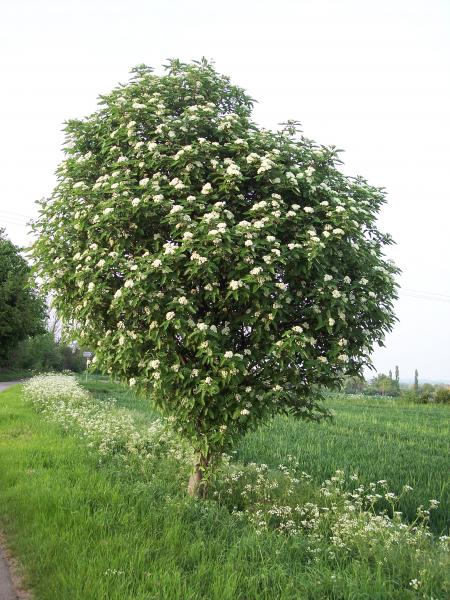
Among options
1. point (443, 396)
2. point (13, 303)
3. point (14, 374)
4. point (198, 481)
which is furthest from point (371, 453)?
point (14, 374)

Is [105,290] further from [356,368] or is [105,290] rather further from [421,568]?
[421,568]

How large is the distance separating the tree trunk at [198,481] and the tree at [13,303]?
137 feet

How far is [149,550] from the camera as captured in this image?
5.33m

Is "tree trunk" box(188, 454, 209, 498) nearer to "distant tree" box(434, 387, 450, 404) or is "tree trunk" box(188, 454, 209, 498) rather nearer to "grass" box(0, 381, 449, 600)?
"grass" box(0, 381, 449, 600)

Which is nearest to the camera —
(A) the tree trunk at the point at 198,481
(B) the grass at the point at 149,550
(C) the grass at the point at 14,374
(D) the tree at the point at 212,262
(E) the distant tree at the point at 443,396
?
(B) the grass at the point at 149,550

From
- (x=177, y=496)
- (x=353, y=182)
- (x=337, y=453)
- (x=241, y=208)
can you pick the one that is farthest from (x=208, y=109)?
(x=337, y=453)

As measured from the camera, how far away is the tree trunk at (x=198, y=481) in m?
7.87

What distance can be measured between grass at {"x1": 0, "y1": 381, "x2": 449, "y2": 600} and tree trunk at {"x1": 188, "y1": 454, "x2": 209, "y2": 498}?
231mm

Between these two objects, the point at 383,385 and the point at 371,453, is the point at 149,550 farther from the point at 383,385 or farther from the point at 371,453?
Result: the point at 383,385

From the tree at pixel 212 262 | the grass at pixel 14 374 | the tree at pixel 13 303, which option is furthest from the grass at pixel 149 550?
the grass at pixel 14 374

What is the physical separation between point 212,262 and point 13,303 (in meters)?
47.9

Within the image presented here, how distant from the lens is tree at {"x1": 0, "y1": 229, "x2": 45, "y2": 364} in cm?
4819

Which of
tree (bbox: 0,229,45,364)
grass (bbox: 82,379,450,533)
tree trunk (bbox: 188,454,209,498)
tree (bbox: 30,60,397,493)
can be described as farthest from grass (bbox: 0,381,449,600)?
tree (bbox: 0,229,45,364)

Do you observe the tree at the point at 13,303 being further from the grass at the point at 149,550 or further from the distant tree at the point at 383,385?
the distant tree at the point at 383,385
